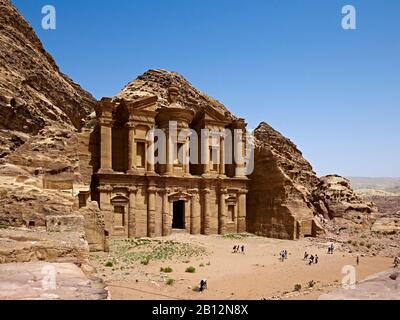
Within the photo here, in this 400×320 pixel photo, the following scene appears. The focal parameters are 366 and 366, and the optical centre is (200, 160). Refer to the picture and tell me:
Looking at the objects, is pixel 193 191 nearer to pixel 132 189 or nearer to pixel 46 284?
pixel 132 189

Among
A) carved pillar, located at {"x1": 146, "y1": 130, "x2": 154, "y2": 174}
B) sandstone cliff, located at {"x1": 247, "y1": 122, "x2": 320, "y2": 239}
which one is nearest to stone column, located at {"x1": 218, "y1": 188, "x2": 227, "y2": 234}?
sandstone cliff, located at {"x1": 247, "y1": 122, "x2": 320, "y2": 239}

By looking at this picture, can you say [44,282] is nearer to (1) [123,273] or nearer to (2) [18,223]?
(2) [18,223]

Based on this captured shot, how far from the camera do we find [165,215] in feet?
108

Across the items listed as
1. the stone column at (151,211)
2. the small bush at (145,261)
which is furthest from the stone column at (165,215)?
the small bush at (145,261)

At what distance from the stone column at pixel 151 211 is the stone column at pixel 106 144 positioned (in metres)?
4.02

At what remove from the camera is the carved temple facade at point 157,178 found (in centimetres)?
3161

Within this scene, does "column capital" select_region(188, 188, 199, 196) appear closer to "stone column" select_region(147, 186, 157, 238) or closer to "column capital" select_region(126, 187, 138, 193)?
"stone column" select_region(147, 186, 157, 238)

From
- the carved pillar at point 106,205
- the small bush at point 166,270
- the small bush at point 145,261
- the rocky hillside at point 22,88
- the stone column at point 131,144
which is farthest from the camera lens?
the stone column at point 131,144

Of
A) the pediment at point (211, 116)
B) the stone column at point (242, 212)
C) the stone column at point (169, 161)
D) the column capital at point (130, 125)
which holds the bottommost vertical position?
the stone column at point (242, 212)

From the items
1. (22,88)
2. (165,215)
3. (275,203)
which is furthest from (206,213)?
(22,88)

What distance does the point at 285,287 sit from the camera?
17234 mm

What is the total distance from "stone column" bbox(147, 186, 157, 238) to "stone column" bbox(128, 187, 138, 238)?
1277 mm

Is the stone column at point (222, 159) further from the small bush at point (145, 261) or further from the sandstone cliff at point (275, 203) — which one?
the small bush at point (145, 261)
